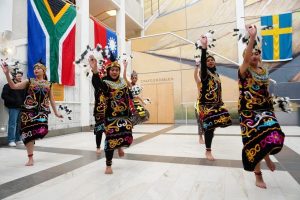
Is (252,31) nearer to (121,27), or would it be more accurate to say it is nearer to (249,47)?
(249,47)

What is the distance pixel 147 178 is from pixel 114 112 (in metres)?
0.83

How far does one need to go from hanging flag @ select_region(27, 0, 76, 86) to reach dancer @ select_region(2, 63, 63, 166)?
2.94 meters

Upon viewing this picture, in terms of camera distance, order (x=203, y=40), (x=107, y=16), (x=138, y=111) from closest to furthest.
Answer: (x=203, y=40)
(x=138, y=111)
(x=107, y=16)

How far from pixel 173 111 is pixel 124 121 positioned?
8.37 meters

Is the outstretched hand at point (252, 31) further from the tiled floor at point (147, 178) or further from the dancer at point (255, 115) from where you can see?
the tiled floor at point (147, 178)

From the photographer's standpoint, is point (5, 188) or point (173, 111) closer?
point (5, 188)

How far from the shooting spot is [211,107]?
3.30 metres

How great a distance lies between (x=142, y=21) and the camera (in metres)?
13.6

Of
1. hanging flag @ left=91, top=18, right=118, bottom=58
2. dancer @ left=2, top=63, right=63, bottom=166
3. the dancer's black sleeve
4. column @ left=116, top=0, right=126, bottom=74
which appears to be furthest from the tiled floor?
column @ left=116, top=0, right=126, bottom=74

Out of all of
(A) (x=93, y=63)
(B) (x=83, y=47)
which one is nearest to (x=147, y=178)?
(A) (x=93, y=63)

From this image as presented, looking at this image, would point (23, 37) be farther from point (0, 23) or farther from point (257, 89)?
point (257, 89)

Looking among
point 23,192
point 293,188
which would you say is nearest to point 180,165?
point 293,188

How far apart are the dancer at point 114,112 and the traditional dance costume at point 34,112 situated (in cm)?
106

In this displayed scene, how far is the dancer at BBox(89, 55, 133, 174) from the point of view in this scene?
2746mm
